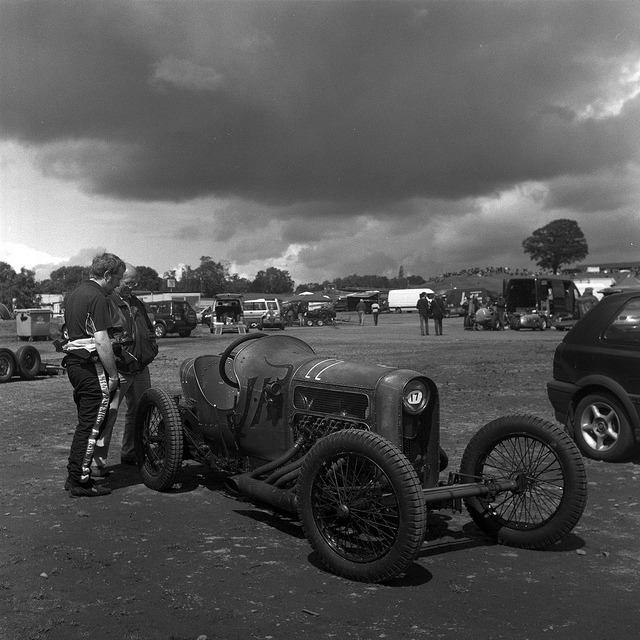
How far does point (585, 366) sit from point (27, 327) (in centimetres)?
2686

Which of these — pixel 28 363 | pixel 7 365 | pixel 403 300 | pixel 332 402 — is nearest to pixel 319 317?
pixel 403 300

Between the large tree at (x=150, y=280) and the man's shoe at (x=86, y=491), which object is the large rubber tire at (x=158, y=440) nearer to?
the man's shoe at (x=86, y=491)

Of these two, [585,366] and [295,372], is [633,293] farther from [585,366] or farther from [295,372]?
[295,372]

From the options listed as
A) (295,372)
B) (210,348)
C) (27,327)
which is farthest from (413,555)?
(27,327)

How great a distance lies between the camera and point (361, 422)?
4.55m

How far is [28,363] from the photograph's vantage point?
14.7 m

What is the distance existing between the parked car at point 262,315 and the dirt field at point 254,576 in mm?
37492

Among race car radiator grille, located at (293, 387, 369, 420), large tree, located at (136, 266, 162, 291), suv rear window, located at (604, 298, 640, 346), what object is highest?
large tree, located at (136, 266, 162, 291)

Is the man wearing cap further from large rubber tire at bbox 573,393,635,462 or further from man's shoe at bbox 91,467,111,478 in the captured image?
man's shoe at bbox 91,467,111,478

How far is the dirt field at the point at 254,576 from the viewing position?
3.44m

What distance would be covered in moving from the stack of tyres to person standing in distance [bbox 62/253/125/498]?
940 cm

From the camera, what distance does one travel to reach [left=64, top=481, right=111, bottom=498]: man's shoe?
5.75m

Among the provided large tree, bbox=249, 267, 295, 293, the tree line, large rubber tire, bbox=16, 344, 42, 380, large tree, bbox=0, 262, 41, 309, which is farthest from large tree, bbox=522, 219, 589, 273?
large rubber tire, bbox=16, 344, 42, 380

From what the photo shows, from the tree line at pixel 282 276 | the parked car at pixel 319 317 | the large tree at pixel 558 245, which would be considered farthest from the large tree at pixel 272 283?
the parked car at pixel 319 317
